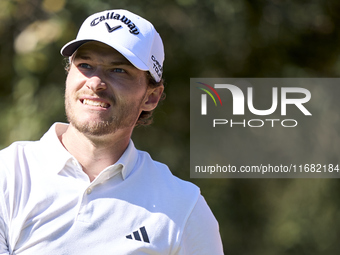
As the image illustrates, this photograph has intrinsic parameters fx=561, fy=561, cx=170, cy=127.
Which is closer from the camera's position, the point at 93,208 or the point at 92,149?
the point at 93,208

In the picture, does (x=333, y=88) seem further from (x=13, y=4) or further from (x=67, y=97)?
(x=67, y=97)

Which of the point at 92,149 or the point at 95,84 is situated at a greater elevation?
the point at 95,84

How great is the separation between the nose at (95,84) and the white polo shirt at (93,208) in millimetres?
196

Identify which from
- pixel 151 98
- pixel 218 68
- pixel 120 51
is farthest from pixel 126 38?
pixel 218 68

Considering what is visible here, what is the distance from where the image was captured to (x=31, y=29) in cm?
363

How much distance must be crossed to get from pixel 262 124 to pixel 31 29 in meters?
1.68

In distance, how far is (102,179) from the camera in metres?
1.64

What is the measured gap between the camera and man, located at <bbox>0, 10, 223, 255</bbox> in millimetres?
1518

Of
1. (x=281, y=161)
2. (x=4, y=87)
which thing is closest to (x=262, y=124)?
(x=281, y=161)

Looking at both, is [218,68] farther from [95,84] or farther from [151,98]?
[95,84]

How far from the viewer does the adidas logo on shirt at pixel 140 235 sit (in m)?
1.58

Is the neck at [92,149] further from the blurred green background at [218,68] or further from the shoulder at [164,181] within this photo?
the blurred green background at [218,68]

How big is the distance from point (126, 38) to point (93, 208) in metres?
0.53

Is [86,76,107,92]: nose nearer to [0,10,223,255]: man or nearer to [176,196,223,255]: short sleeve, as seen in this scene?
[0,10,223,255]: man
